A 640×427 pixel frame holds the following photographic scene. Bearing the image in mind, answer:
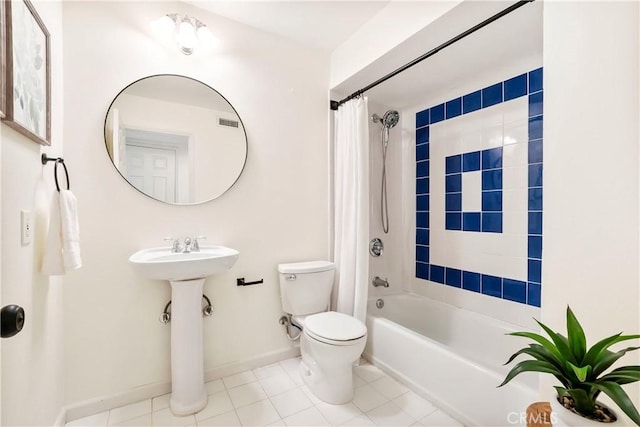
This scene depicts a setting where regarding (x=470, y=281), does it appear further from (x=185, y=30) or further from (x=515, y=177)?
(x=185, y=30)

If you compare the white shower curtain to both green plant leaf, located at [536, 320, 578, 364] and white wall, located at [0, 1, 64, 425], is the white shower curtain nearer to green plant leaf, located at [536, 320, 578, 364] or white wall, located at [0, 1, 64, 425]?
green plant leaf, located at [536, 320, 578, 364]

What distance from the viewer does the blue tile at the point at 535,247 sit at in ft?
6.13

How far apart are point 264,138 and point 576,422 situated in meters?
1.97

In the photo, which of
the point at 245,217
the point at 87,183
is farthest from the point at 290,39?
the point at 87,183

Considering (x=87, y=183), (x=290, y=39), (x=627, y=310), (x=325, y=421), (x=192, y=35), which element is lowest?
(x=325, y=421)

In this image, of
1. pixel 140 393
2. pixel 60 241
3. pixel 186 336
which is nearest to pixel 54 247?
pixel 60 241

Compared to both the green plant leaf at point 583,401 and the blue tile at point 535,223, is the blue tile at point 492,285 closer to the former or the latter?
the blue tile at point 535,223

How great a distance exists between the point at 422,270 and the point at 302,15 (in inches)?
85.7

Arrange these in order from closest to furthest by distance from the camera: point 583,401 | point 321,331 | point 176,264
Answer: point 583,401
point 176,264
point 321,331

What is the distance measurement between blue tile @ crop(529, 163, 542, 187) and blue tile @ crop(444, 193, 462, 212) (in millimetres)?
502

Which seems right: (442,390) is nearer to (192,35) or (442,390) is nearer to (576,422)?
(576,422)

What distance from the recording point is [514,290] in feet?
6.54

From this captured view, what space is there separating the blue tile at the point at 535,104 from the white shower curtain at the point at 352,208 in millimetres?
1046

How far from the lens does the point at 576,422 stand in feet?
2.11
